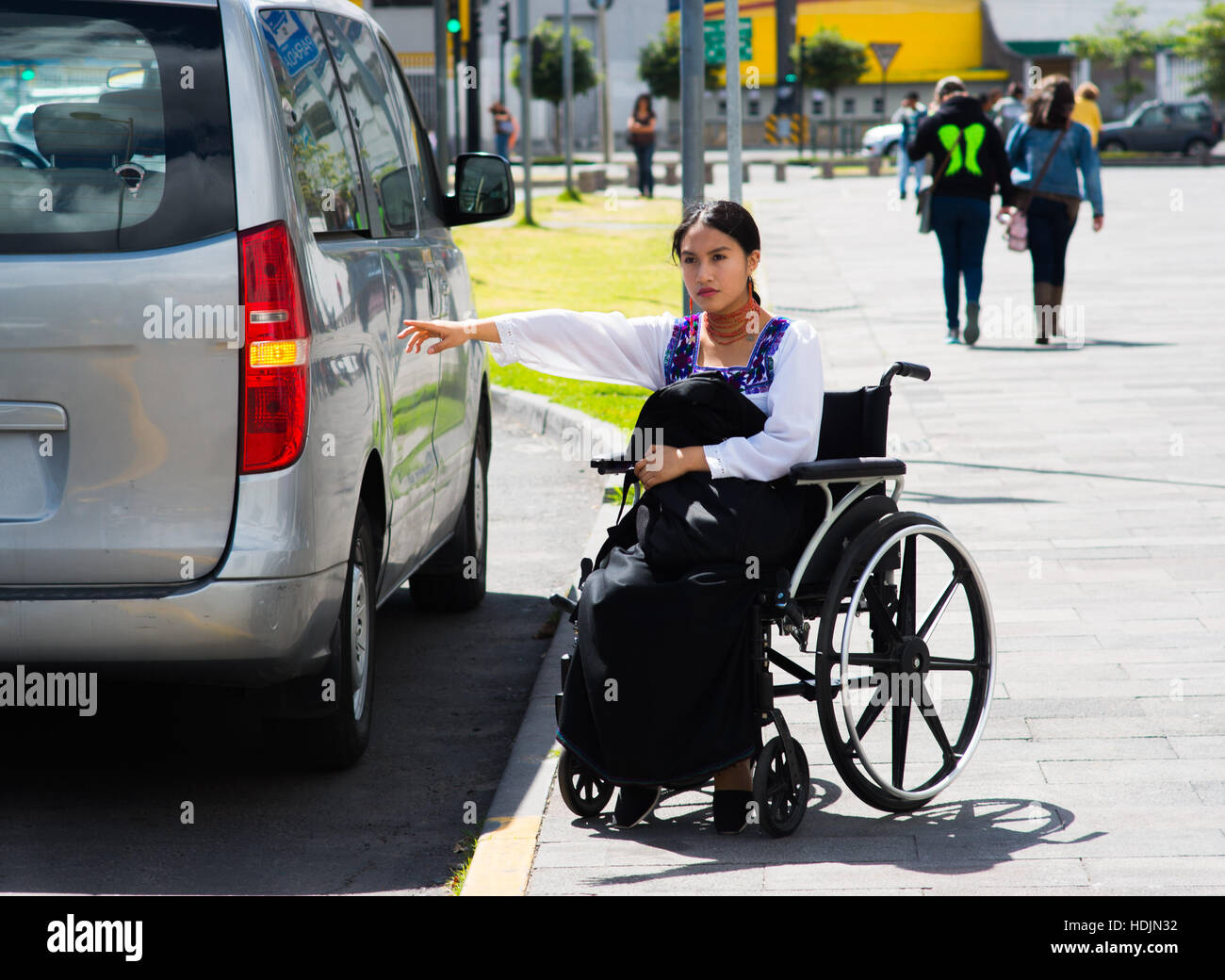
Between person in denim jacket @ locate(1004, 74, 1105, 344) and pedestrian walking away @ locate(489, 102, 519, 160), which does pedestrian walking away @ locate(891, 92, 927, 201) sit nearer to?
pedestrian walking away @ locate(489, 102, 519, 160)

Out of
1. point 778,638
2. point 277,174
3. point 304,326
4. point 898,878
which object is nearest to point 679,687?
point 898,878

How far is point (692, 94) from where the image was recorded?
816cm

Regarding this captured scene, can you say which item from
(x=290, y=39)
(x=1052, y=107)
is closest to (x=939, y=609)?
(x=290, y=39)

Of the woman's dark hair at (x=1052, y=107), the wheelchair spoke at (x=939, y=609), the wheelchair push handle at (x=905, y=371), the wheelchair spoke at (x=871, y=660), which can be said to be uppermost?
the woman's dark hair at (x=1052, y=107)

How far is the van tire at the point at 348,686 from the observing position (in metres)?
4.18

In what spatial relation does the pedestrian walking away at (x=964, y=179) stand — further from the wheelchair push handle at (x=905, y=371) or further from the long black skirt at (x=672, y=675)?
the long black skirt at (x=672, y=675)

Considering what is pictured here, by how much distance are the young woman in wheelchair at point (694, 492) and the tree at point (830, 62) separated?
5904 centimetres

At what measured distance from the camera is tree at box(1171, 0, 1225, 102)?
2339 inches

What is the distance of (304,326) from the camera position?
3828 millimetres

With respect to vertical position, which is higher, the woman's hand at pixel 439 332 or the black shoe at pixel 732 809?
the woman's hand at pixel 439 332

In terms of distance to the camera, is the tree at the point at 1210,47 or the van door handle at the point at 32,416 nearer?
the van door handle at the point at 32,416

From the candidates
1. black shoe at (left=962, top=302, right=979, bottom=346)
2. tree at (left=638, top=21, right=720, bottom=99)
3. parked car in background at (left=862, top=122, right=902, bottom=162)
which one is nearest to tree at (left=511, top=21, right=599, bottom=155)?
tree at (left=638, top=21, right=720, bottom=99)

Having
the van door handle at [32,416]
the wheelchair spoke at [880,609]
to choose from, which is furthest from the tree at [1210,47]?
the van door handle at [32,416]

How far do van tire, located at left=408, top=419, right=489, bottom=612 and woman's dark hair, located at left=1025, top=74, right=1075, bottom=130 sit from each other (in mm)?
7334
